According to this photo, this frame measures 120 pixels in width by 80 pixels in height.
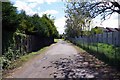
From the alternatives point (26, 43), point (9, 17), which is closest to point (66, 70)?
point (9, 17)

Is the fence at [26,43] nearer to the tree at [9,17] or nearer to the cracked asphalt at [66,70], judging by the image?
the tree at [9,17]

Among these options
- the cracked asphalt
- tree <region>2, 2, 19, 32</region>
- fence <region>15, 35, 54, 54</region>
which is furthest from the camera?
fence <region>15, 35, 54, 54</region>

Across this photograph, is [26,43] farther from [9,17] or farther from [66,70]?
[66,70]

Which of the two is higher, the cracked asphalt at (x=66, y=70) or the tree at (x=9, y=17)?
the tree at (x=9, y=17)

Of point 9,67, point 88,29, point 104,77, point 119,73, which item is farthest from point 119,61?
point 88,29

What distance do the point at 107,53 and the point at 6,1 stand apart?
7376 mm

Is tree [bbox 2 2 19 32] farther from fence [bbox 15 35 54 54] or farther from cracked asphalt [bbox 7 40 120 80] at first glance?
fence [bbox 15 35 54 54]

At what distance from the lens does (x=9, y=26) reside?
1733 centimetres

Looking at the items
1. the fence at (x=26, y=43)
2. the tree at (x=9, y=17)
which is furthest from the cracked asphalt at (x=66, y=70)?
the fence at (x=26, y=43)

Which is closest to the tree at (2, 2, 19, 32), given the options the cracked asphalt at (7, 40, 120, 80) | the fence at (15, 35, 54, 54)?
the cracked asphalt at (7, 40, 120, 80)

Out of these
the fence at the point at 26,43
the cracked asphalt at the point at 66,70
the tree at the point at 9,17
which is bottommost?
the cracked asphalt at the point at 66,70

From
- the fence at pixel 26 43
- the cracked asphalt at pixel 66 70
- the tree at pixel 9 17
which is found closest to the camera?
the cracked asphalt at pixel 66 70

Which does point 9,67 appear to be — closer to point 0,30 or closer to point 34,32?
point 0,30

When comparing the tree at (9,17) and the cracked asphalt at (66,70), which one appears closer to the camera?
the cracked asphalt at (66,70)
